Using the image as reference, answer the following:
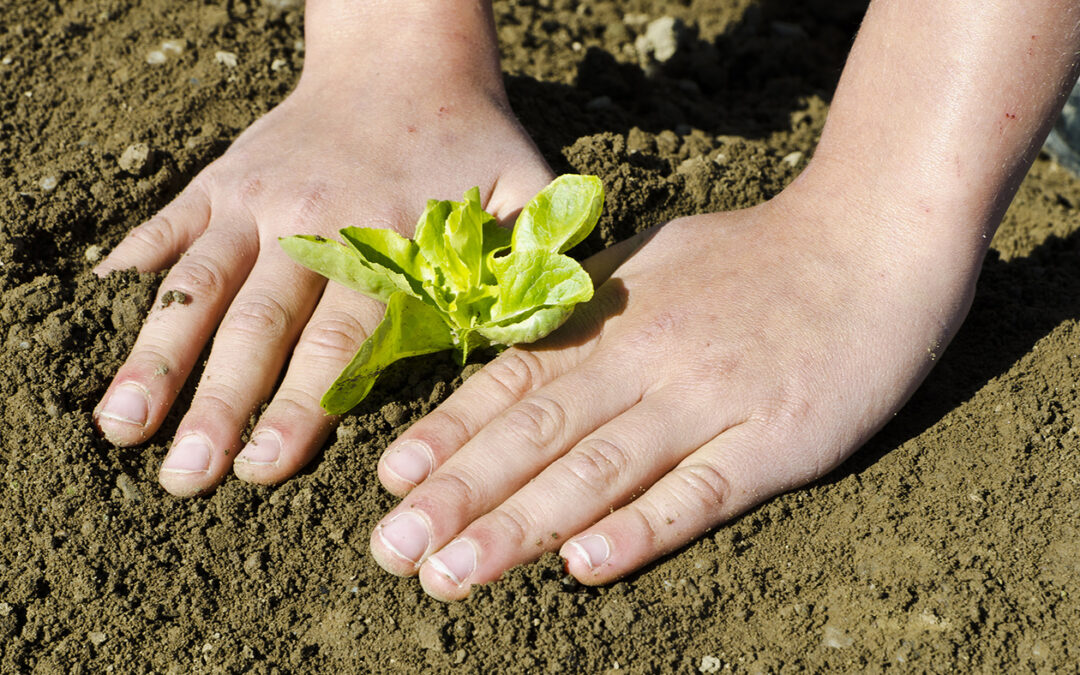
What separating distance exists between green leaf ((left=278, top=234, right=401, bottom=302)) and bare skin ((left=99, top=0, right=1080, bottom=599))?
6.8 inches

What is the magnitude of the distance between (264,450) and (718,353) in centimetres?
99

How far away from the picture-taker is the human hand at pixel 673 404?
6.57 feet

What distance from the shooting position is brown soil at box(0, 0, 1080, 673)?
1927 mm

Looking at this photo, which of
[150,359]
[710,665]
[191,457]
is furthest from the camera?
[150,359]

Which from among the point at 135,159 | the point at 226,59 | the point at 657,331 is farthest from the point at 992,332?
the point at 226,59

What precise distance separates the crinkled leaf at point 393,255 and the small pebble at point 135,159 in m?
1.00

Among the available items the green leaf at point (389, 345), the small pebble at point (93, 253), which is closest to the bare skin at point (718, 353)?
the green leaf at point (389, 345)

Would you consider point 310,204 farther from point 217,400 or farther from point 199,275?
point 217,400

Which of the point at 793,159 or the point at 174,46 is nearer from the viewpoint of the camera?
the point at 793,159

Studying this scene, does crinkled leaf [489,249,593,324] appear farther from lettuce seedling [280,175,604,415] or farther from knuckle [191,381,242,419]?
knuckle [191,381,242,419]

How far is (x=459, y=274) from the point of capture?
2.18 meters

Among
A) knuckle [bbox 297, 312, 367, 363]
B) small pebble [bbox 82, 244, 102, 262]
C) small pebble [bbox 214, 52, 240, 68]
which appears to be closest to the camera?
knuckle [bbox 297, 312, 367, 363]

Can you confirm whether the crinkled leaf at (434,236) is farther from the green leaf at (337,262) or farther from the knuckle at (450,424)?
the knuckle at (450,424)

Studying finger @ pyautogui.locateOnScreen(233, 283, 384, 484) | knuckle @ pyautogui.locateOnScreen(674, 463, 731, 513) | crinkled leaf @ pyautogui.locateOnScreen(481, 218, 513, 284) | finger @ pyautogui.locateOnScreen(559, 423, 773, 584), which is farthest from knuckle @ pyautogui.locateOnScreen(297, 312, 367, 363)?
knuckle @ pyautogui.locateOnScreen(674, 463, 731, 513)
